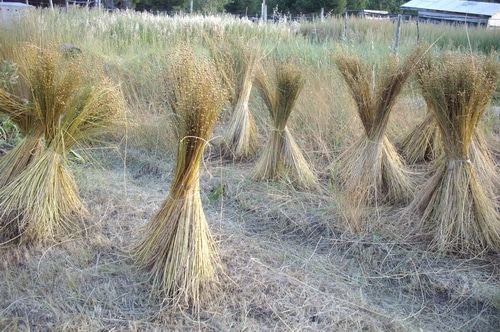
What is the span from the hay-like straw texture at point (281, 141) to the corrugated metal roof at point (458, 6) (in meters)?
15.3

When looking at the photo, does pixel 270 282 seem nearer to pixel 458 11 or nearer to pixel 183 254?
pixel 183 254

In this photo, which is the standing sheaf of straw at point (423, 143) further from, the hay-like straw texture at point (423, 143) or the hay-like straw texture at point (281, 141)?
the hay-like straw texture at point (281, 141)

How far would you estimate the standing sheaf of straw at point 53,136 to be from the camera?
9.25 feet

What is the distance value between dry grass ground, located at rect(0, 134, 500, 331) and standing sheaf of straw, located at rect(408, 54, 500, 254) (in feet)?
0.42

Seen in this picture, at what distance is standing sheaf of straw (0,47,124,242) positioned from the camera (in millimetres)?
2820

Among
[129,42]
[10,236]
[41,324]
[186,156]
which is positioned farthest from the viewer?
[129,42]

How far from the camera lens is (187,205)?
95.4 inches

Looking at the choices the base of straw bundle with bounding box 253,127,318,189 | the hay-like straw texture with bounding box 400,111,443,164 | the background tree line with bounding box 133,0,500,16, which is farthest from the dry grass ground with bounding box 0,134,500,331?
the background tree line with bounding box 133,0,500,16

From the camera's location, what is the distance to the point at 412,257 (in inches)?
113

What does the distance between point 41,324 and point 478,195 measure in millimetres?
2525

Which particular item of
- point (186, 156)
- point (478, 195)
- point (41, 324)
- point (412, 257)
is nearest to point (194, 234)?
point (186, 156)

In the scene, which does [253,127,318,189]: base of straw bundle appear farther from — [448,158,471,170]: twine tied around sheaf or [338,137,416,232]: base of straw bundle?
[448,158,471,170]: twine tied around sheaf

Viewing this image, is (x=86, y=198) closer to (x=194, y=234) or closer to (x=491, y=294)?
(x=194, y=234)

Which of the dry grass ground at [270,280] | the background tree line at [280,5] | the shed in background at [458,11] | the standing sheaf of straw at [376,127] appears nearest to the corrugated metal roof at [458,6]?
the shed in background at [458,11]
